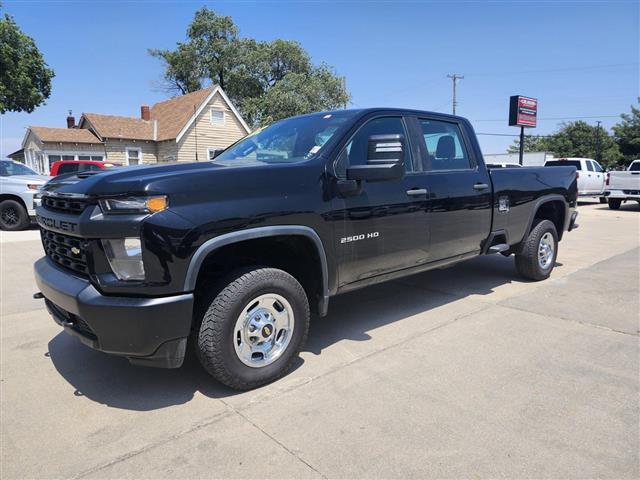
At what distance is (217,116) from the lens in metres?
28.5

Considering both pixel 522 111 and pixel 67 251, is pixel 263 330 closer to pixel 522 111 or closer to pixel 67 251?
pixel 67 251

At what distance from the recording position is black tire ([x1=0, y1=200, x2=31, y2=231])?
36.7ft

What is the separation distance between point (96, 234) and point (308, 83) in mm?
36883

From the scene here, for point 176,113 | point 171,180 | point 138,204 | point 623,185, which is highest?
point 176,113

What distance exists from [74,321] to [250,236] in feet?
4.22

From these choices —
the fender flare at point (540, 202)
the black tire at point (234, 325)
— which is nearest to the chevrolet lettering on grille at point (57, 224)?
the black tire at point (234, 325)

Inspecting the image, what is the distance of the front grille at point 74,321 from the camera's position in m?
2.90

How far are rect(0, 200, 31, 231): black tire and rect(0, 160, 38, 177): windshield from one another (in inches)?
29.8

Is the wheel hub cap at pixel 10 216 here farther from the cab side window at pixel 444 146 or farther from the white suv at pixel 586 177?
the white suv at pixel 586 177

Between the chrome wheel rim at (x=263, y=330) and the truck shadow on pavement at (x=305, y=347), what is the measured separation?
31 centimetres

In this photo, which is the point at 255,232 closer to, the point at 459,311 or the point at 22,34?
the point at 459,311

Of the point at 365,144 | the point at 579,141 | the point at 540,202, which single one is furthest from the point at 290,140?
the point at 579,141

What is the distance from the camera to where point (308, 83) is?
37.4m

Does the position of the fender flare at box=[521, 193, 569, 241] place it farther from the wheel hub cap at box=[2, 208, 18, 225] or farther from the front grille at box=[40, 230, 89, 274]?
the wheel hub cap at box=[2, 208, 18, 225]
